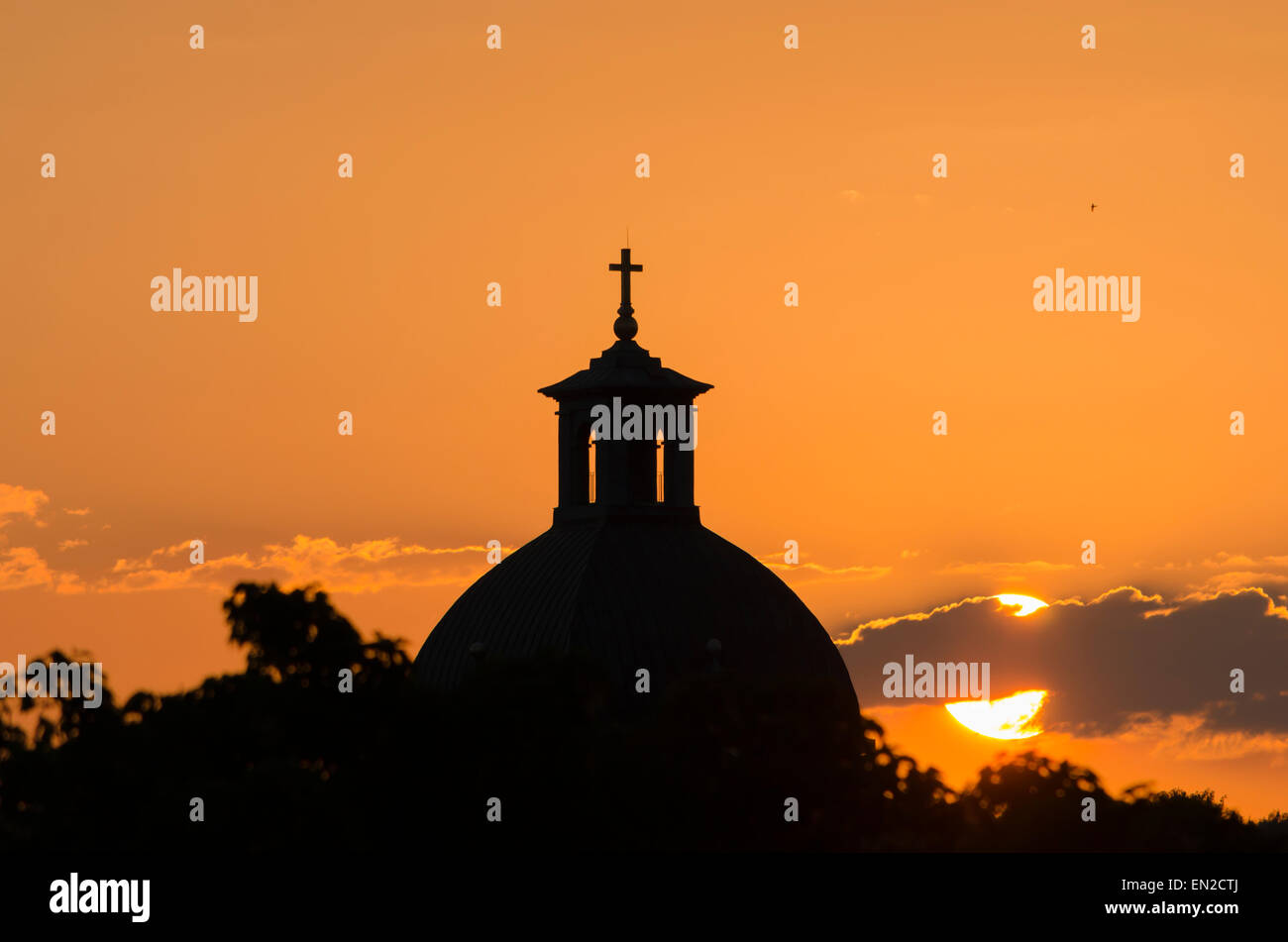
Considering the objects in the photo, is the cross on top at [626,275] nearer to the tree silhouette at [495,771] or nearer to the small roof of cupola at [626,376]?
the small roof of cupola at [626,376]

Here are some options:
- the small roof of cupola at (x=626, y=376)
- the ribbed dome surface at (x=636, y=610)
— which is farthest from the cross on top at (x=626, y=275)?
the ribbed dome surface at (x=636, y=610)

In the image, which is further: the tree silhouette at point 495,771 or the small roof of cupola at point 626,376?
the small roof of cupola at point 626,376

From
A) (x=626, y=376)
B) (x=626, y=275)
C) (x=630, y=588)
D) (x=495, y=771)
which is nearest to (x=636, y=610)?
(x=630, y=588)

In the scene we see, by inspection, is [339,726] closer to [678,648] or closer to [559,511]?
[678,648]

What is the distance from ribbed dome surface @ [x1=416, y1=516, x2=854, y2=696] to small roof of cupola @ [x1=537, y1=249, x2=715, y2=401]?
4.34 metres

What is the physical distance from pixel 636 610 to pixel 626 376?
29.6 feet

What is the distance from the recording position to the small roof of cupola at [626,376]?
240 feet

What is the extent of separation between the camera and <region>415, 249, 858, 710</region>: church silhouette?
66.2m

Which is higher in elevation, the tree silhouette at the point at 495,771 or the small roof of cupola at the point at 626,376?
the small roof of cupola at the point at 626,376

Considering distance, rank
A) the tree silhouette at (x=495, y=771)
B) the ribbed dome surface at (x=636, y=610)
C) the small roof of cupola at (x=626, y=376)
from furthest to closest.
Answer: the small roof of cupola at (x=626, y=376) → the ribbed dome surface at (x=636, y=610) → the tree silhouette at (x=495, y=771)

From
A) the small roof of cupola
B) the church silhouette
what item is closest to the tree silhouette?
the church silhouette
